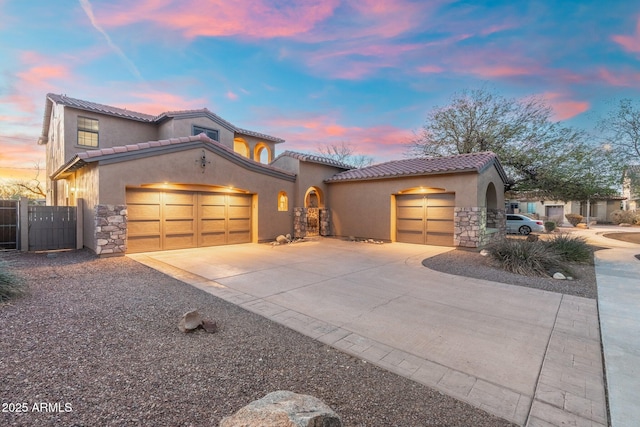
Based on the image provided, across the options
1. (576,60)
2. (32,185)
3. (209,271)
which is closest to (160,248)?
(209,271)

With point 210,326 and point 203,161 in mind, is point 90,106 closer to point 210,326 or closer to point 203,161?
point 203,161

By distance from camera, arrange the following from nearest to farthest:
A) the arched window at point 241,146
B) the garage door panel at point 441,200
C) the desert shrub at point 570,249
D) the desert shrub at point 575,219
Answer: the desert shrub at point 570,249 → the garage door panel at point 441,200 → the arched window at point 241,146 → the desert shrub at point 575,219

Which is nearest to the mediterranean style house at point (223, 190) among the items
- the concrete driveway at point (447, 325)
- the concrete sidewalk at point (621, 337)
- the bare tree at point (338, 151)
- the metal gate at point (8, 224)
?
the metal gate at point (8, 224)

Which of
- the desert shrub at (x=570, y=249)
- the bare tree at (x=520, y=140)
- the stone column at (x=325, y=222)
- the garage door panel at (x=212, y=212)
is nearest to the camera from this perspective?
the desert shrub at (x=570, y=249)

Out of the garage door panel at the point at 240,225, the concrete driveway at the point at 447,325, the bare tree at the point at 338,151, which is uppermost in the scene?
the bare tree at the point at 338,151

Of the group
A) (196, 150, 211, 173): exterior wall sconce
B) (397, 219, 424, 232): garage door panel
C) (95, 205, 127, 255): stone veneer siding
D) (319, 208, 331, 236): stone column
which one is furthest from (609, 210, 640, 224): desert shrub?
(95, 205, 127, 255): stone veneer siding

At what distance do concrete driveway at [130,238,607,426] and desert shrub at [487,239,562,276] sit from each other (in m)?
1.78

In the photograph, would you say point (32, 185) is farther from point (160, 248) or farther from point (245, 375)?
point (245, 375)

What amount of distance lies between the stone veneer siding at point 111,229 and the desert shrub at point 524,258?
38.5 feet

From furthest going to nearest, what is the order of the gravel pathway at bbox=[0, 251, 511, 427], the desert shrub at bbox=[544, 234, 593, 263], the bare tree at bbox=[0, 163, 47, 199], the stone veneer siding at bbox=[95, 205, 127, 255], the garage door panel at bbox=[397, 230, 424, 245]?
the bare tree at bbox=[0, 163, 47, 199]
the garage door panel at bbox=[397, 230, 424, 245]
the desert shrub at bbox=[544, 234, 593, 263]
the stone veneer siding at bbox=[95, 205, 127, 255]
the gravel pathway at bbox=[0, 251, 511, 427]

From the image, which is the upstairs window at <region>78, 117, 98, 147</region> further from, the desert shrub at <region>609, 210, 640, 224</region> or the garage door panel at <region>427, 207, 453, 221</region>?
the desert shrub at <region>609, 210, 640, 224</region>

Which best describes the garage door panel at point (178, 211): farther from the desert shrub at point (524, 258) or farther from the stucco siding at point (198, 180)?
the desert shrub at point (524, 258)

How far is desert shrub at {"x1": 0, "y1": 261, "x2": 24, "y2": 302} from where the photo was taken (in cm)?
466

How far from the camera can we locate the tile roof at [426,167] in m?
11.7
